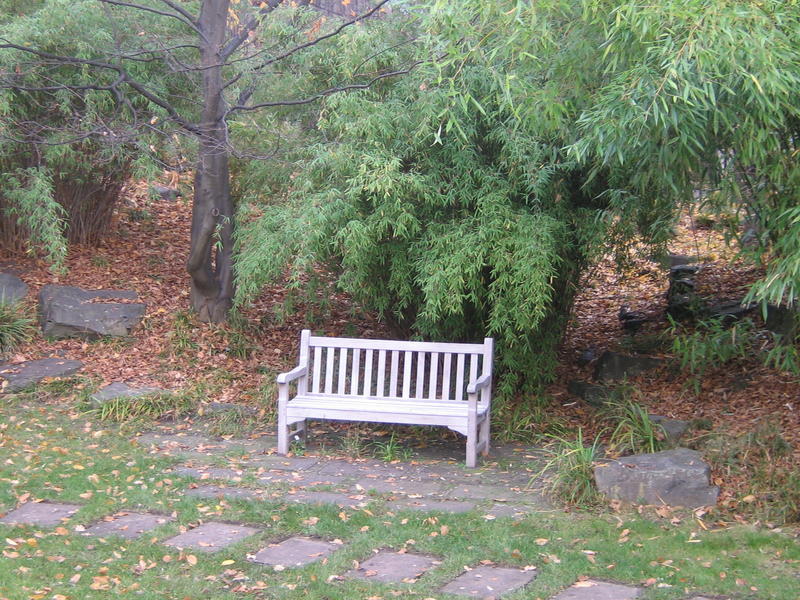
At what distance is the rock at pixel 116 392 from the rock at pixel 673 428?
14.5ft

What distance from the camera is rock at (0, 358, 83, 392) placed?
805 cm

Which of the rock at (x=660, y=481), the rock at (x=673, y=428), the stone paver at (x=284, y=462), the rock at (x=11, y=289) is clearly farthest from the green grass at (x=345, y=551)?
the rock at (x=11, y=289)

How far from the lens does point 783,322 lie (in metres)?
6.97

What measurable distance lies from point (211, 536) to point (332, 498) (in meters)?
0.94

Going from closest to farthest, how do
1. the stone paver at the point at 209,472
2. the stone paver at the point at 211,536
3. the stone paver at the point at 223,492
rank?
the stone paver at the point at 211,536
the stone paver at the point at 223,492
the stone paver at the point at 209,472

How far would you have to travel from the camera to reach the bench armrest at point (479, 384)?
20.6ft

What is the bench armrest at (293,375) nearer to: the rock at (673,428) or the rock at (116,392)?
the rock at (116,392)

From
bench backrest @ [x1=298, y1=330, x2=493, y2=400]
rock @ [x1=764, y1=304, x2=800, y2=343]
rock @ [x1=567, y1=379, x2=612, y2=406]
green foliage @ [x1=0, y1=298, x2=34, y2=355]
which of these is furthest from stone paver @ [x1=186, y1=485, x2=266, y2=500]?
green foliage @ [x1=0, y1=298, x2=34, y2=355]

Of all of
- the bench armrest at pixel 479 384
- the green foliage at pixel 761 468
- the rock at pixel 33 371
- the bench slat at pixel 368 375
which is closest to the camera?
the green foliage at pixel 761 468

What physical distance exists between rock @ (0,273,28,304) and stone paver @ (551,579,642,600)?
283 inches

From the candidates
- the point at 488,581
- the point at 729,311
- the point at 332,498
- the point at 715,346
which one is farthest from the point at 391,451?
the point at 729,311

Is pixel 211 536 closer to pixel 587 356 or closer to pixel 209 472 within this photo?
pixel 209 472

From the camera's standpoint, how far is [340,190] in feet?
22.9

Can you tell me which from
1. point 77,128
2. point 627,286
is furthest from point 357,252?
point 627,286
